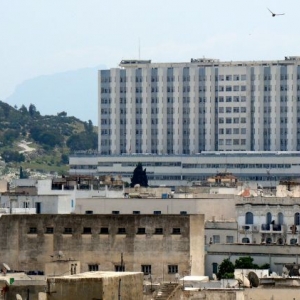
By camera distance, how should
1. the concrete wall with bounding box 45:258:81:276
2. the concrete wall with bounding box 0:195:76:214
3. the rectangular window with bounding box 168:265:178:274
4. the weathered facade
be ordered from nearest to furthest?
the concrete wall with bounding box 45:258:81:276 < the rectangular window with bounding box 168:265:178:274 < the weathered facade < the concrete wall with bounding box 0:195:76:214

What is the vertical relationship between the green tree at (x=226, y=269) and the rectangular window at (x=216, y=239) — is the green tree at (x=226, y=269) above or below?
below

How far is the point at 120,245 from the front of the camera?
7450 centimetres

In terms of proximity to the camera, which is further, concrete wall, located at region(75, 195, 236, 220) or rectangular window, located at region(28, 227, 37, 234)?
concrete wall, located at region(75, 195, 236, 220)

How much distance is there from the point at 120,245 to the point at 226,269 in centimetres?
389

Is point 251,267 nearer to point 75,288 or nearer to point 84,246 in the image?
point 84,246

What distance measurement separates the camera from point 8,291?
48.3 m

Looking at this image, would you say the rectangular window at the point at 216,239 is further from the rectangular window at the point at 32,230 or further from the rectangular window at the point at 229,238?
the rectangular window at the point at 32,230

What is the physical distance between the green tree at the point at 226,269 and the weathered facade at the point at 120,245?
0.76m

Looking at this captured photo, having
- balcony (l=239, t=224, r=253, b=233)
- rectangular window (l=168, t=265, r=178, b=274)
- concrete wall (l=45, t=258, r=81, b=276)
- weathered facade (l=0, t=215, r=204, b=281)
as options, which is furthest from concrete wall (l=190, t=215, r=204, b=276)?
balcony (l=239, t=224, r=253, b=233)

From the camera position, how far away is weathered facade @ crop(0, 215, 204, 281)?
74.0 metres

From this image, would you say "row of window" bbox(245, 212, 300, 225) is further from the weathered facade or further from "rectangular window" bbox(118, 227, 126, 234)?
"rectangular window" bbox(118, 227, 126, 234)

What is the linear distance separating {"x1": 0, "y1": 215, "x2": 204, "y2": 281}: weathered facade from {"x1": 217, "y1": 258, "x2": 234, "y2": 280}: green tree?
2.50ft

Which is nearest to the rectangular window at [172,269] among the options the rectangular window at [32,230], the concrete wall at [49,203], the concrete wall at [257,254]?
the concrete wall at [257,254]

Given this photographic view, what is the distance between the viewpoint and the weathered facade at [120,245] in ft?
243
